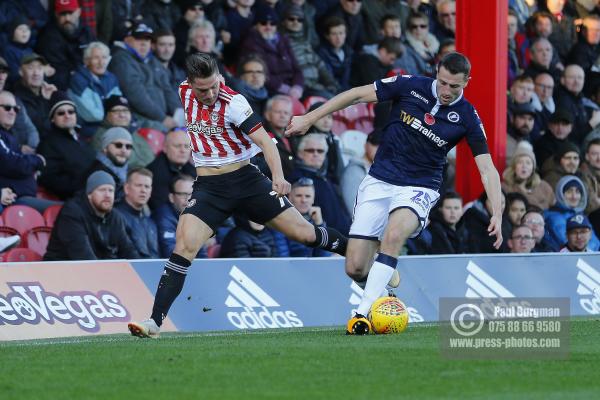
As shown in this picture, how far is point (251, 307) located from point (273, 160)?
2.66 m

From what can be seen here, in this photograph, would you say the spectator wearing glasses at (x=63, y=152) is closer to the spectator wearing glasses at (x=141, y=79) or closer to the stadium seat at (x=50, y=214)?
the stadium seat at (x=50, y=214)

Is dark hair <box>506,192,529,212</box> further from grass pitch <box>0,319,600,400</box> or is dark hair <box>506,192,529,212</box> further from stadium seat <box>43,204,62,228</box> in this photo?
grass pitch <box>0,319,600,400</box>

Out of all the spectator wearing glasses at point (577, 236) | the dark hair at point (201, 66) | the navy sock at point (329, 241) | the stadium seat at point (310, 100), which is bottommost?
the spectator wearing glasses at point (577, 236)

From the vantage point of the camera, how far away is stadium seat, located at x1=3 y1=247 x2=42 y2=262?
504 inches

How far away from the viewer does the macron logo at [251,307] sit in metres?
12.3

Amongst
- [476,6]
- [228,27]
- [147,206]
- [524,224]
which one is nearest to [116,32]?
[228,27]

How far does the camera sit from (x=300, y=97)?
659 inches

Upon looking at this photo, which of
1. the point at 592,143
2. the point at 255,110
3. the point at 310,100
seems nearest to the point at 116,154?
the point at 255,110

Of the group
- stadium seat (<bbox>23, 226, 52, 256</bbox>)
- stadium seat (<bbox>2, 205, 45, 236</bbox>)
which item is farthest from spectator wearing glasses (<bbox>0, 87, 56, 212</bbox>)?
stadium seat (<bbox>23, 226, 52, 256</bbox>)

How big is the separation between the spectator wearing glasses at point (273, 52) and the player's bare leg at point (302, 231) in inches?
217

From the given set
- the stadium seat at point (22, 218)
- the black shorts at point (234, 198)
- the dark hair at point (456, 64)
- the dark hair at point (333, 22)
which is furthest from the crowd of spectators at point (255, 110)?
the dark hair at point (456, 64)

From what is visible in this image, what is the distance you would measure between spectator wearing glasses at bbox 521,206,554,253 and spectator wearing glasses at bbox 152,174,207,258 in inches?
169

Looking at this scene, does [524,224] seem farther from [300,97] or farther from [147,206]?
[147,206]

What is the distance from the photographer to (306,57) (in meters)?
17.3
